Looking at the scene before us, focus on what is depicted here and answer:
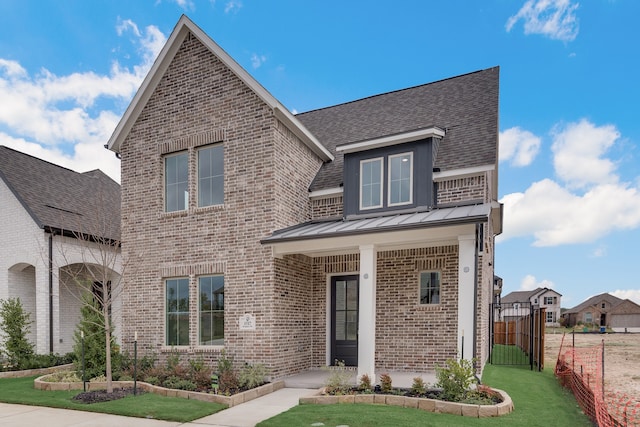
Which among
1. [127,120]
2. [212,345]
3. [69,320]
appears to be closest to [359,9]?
[127,120]

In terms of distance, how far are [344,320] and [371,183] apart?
3.66m

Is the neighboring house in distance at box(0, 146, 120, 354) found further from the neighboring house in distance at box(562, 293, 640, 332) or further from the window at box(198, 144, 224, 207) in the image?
the neighboring house in distance at box(562, 293, 640, 332)

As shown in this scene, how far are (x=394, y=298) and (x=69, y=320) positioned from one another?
11.8 meters

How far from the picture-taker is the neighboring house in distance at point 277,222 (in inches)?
389

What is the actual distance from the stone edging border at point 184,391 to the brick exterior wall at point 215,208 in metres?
0.82

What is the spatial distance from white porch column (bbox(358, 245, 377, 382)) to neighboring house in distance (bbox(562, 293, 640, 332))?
6917cm

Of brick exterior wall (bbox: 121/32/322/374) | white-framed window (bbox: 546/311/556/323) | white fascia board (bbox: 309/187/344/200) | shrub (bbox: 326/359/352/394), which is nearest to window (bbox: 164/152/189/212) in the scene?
brick exterior wall (bbox: 121/32/322/374)

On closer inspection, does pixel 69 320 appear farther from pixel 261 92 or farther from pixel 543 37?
pixel 543 37

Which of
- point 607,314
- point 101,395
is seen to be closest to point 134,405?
point 101,395

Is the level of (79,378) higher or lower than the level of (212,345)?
lower

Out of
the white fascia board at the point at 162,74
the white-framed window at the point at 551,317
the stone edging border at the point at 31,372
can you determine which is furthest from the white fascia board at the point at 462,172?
the white-framed window at the point at 551,317

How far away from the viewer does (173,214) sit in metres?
11.2

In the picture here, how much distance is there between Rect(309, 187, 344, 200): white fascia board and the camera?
37.1ft

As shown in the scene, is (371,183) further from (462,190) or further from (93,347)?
(93,347)
